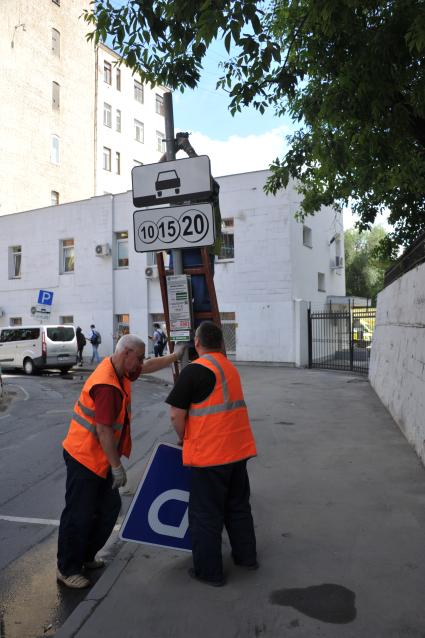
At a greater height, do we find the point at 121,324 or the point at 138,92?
the point at 138,92

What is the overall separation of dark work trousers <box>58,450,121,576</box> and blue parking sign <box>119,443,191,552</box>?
208 millimetres

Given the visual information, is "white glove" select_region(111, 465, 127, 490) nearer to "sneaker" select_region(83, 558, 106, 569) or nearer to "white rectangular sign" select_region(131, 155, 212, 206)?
"sneaker" select_region(83, 558, 106, 569)

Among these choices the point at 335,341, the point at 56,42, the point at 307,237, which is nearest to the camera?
the point at 335,341

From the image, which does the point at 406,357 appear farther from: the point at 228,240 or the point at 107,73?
the point at 107,73

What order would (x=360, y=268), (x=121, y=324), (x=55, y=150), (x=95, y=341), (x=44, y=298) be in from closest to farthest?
(x=95, y=341) → (x=44, y=298) → (x=121, y=324) → (x=55, y=150) → (x=360, y=268)

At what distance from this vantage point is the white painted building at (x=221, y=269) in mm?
21312

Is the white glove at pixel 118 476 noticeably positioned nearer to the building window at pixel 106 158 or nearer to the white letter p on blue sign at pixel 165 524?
the white letter p on blue sign at pixel 165 524

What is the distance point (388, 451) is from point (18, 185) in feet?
97.7

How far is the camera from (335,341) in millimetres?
22078

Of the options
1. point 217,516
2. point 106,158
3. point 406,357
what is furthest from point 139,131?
point 217,516

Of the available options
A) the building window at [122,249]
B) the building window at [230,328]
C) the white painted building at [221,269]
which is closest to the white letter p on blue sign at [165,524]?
the white painted building at [221,269]

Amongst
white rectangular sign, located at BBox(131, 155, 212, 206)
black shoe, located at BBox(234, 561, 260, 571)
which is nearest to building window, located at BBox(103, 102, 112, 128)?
white rectangular sign, located at BBox(131, 155, 212, 206)

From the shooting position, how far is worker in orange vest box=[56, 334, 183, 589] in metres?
3.60

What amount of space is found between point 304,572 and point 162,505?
3.47 ft
